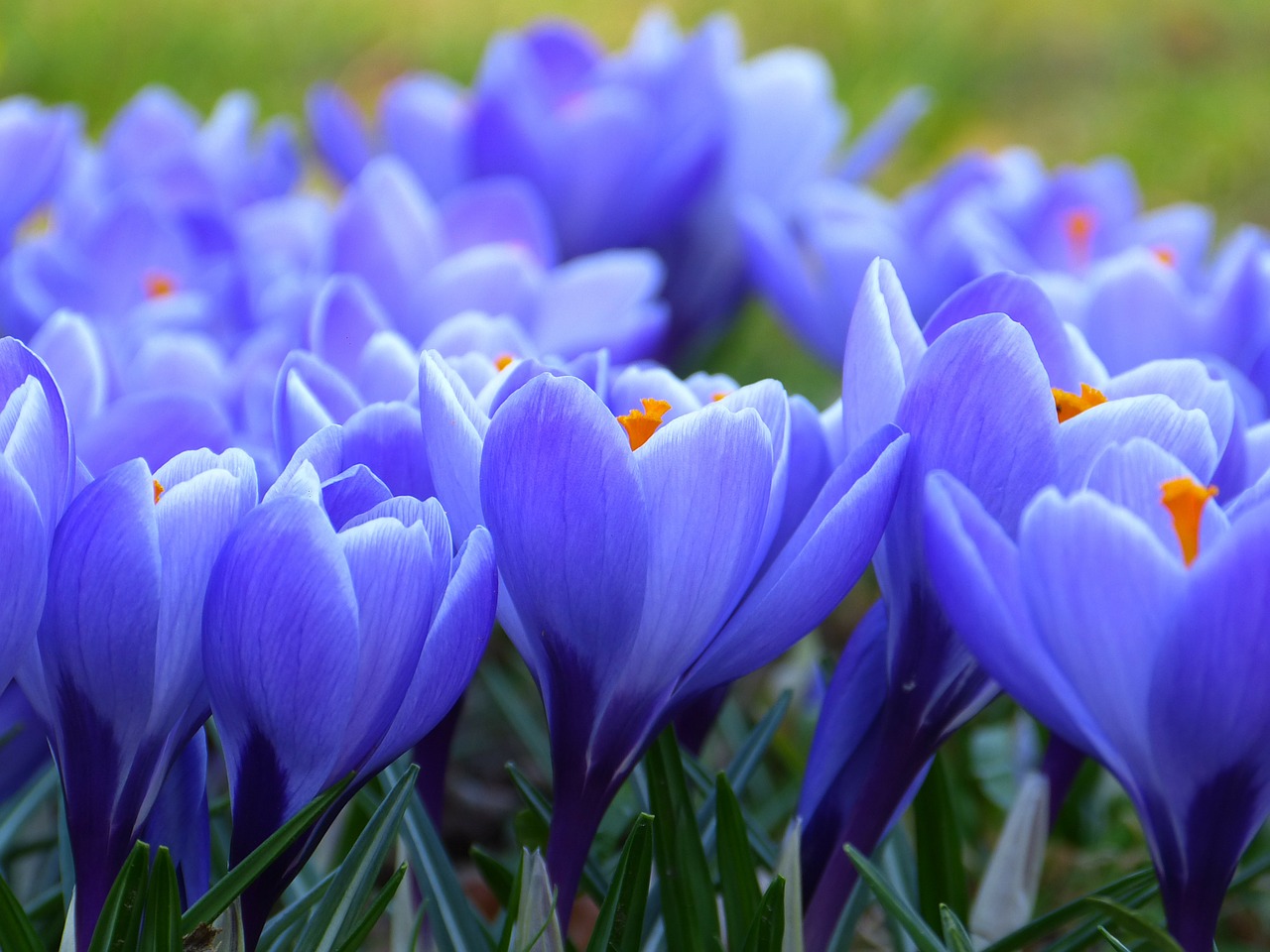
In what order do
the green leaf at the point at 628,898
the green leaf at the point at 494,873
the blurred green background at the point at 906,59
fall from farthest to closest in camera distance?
1. the blurred green background at the point at 906,59
2. the green leaf at the point at 494,873
3. the green leaf at the point at 628,898

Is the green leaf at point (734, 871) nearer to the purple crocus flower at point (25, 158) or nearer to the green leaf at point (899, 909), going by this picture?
the green leaf at point (899, 909)

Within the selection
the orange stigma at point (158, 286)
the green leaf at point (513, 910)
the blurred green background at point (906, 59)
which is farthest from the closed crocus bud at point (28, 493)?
the blurred green background at point (906, 59)

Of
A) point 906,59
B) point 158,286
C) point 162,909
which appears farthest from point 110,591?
point 906,59

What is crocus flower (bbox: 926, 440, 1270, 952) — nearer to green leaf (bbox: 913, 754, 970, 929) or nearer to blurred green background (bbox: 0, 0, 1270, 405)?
green leaf (bbox: 913, 754, 970, 929)

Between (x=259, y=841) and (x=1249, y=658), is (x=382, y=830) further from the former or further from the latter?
(x=1249, y=658)

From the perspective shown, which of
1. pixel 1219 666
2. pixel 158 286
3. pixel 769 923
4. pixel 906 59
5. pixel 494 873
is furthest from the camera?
pixel 906 59

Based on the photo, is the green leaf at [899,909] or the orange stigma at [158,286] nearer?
the green leaf at [899,909]

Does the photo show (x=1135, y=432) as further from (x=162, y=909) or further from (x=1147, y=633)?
(x=162, y=909)

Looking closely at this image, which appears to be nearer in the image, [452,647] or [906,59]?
[452,647]

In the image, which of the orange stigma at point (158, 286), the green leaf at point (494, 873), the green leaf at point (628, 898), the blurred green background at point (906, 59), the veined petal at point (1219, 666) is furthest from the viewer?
the blurred green background at point (906, 59)
